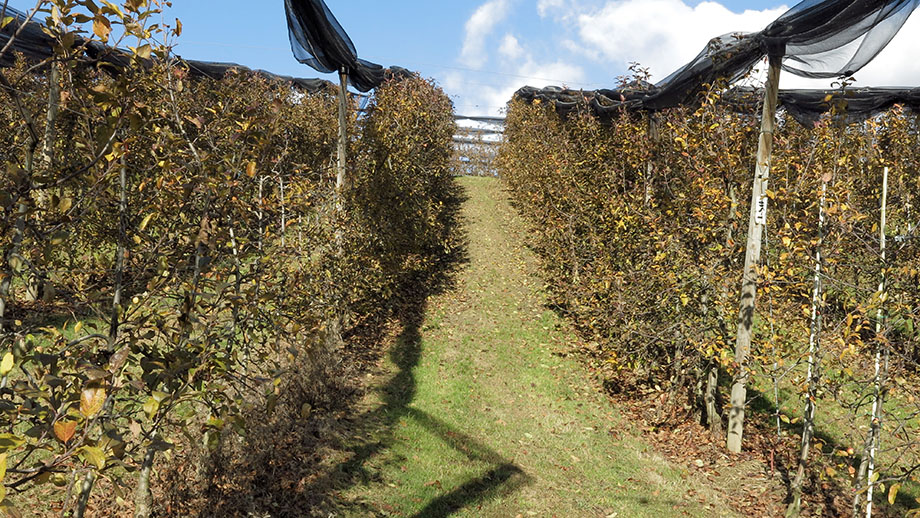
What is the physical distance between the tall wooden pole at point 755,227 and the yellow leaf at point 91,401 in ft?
20.8

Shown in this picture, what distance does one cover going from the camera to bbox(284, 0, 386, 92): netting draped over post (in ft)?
25.5

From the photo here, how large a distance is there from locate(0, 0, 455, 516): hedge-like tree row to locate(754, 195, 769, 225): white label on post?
17.4ft

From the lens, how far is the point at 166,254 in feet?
11.3

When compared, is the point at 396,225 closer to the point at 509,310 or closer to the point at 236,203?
the point at 509,310

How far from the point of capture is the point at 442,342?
10703 millimetres

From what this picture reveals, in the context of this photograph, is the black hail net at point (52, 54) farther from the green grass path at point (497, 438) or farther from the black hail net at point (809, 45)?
the black hail net at point (809, 45)

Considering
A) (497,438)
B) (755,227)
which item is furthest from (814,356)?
(497,438)

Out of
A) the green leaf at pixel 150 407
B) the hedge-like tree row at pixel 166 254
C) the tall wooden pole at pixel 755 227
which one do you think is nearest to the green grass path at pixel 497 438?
the hedge-like tree row at pixel 166 254

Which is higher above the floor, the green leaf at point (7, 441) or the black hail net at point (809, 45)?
the black hail net at point (809, 45)

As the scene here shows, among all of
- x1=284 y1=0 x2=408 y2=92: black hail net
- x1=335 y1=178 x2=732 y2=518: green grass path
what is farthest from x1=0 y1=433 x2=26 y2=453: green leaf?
x1=284 y1=0 x2=408 y2=92: black hail net

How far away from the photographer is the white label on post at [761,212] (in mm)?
6406

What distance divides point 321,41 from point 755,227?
6.89m

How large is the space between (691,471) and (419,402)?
3912 mm

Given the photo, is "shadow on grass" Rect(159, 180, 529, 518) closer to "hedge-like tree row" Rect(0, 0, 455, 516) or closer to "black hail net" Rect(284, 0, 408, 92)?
"hedge-like tree row" Rect(0, 0, 455, 516)
